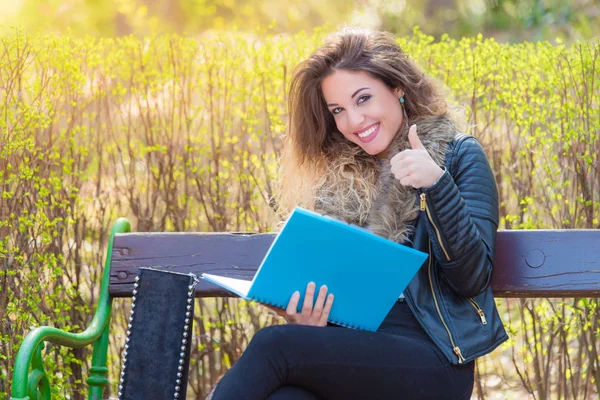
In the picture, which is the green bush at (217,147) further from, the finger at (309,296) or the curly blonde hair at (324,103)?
the finger at (309,296)

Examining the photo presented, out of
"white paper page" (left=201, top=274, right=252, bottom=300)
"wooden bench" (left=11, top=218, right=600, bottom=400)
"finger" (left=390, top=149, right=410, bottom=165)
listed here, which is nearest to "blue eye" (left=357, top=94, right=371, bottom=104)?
"finger" (left=390, top=149, right=410, bottom=165)

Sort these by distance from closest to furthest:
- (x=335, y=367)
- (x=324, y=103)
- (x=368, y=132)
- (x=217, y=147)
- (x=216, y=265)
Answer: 1. (x=335, y=367)
2. (x=368, y=132)
3. (x=324, y=103)
4. (x=216, y=265)
5. (x=217, y=147)

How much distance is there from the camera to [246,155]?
3.70m

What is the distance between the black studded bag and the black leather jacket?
719 millimetres

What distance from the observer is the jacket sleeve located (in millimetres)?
2252

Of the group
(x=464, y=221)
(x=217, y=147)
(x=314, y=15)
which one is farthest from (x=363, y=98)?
(x=314, y=15)

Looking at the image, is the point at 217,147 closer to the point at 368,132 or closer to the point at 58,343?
the point at 368,132

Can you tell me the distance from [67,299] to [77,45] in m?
1.14

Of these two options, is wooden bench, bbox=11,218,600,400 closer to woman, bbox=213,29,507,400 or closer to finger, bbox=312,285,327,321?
woman, bbox=213,29,507,400

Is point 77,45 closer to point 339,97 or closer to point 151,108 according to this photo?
point 151,108

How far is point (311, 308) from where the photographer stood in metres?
2.31

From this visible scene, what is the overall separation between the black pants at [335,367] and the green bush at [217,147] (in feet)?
4.39

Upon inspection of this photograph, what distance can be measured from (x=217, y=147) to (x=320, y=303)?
1564 mm

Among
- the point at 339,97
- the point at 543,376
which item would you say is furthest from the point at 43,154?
the point at 543,376
